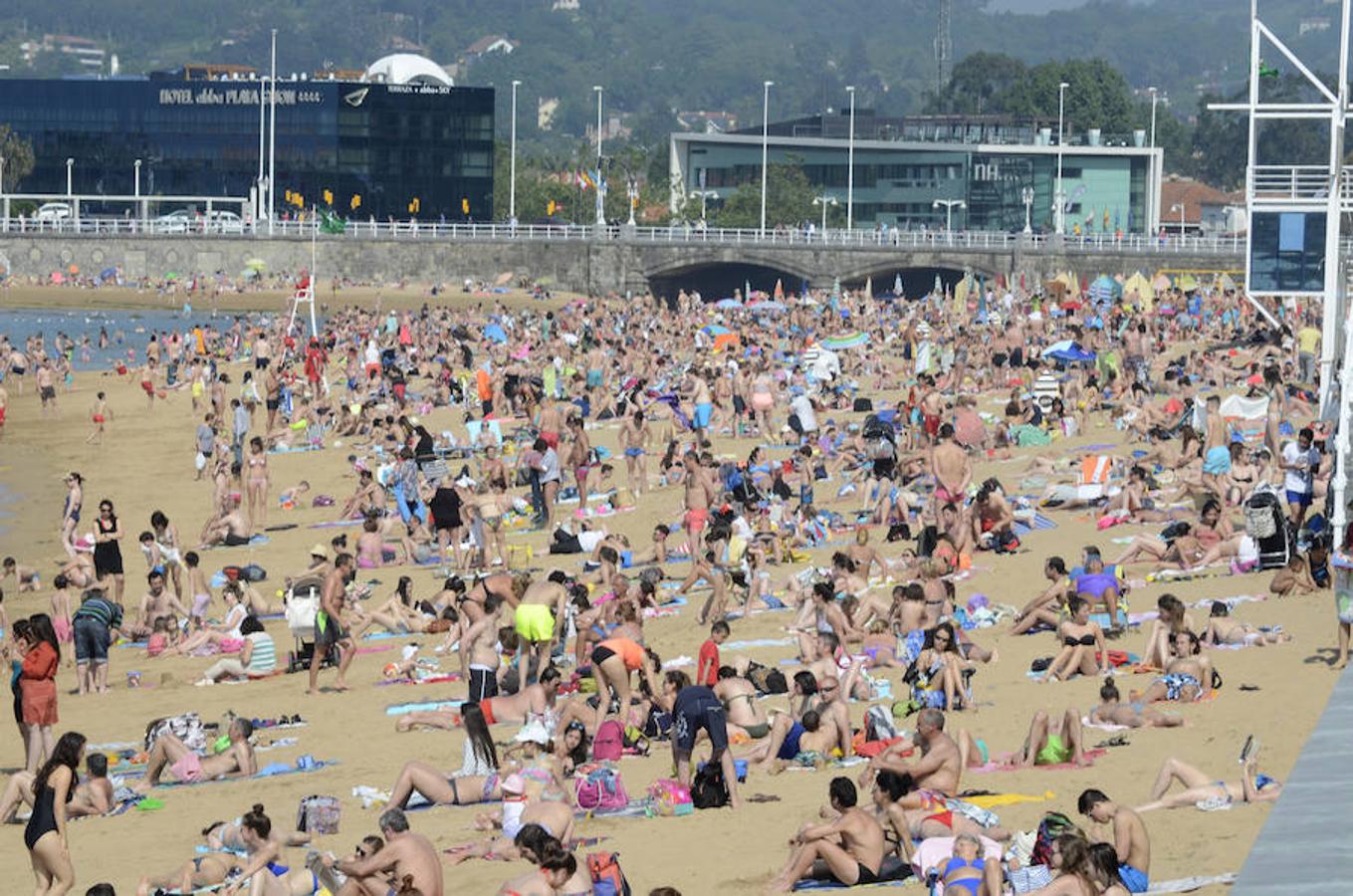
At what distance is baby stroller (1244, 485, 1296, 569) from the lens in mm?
15570

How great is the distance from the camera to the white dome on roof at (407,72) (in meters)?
83.1

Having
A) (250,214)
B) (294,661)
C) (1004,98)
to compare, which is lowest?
(294,661)

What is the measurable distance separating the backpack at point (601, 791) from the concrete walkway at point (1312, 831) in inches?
151

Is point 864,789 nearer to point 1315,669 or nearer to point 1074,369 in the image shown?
point 1315,669

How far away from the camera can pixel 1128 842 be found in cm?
892

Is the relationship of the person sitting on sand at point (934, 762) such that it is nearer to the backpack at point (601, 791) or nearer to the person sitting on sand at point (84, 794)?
the backpack at point (601, 791)

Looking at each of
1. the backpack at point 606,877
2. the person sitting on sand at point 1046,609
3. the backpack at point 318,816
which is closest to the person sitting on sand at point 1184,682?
the person sitting on sand at point 1046,609

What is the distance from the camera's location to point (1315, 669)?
41.3 feet

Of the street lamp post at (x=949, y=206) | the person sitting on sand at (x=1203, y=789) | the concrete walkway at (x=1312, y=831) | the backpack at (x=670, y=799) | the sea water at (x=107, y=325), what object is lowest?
the backpack at (x=670, y=799)

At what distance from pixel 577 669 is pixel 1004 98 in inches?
5311

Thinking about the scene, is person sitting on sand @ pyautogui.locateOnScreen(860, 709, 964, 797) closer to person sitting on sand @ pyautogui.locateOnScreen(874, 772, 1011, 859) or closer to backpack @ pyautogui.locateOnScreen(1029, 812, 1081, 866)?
person sitting on sand @ pyautogui.locateOnScreen(874, 772, 1011, 859)

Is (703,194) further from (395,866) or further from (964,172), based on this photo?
(395,866)

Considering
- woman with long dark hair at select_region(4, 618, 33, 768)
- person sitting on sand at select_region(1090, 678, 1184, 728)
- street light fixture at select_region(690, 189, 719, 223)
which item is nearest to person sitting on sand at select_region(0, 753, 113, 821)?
woman with long dark hair at select_region(4, 618, 33, 768)

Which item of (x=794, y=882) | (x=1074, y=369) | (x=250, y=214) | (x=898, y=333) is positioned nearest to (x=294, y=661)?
(x=794, y=882)
